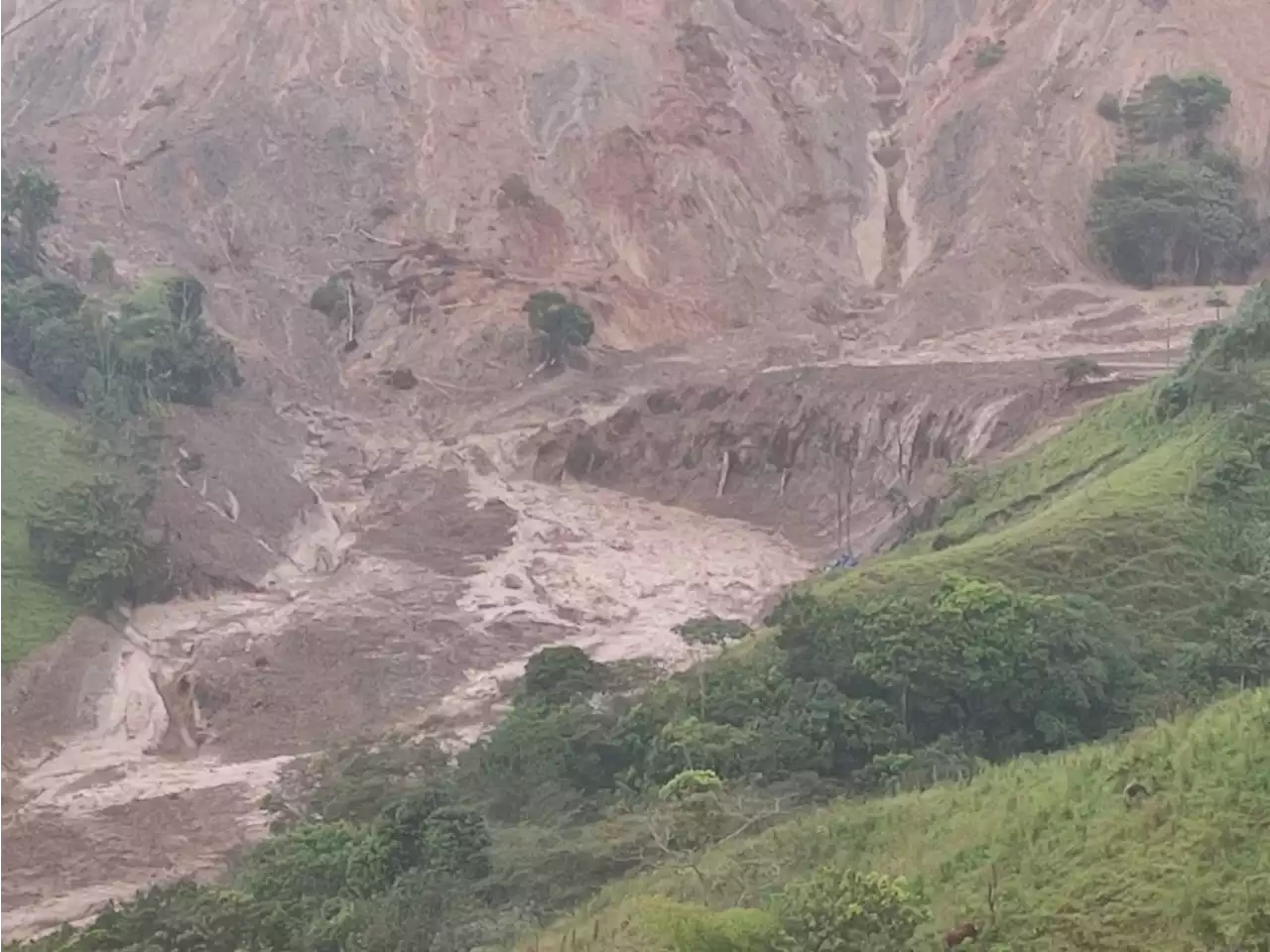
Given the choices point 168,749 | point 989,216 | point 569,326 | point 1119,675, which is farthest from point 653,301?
point 1119,675

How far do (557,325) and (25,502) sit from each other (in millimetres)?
17746

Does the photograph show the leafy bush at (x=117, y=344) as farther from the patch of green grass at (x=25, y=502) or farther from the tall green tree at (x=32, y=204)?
the tall green tree at (x=32, y=204)

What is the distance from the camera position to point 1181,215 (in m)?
47.6

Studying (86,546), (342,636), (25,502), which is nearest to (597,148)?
(25,502)

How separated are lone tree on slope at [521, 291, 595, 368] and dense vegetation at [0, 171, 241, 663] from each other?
9467 mm

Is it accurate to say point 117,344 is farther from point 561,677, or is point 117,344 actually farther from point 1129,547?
point 1129,547

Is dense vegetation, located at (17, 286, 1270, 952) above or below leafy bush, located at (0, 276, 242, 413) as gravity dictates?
below

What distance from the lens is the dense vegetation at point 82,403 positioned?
99.7ft

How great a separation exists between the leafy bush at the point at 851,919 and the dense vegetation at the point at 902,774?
0.07ft

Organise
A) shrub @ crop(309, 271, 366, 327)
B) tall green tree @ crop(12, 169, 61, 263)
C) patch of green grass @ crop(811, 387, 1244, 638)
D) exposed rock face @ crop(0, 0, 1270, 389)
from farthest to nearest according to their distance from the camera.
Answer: exposed rock face @ crop(0, 0, 1270, 389), shrub @ crop(309, 271, 366, 327), tall green tree @ crop(12, 169, 61, 263), patch of green grass @ crop(811, 387, 1244, 638)

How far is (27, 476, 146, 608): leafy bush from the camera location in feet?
98.9

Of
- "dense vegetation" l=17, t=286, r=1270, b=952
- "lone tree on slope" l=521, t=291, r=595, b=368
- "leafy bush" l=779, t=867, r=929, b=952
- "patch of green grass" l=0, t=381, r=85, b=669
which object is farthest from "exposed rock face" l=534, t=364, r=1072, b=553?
"leafy bush" l=779, t=867, r=929, b=952

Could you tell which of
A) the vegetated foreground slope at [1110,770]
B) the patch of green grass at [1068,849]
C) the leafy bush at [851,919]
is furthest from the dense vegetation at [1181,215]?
the leafy bush at [851,919]

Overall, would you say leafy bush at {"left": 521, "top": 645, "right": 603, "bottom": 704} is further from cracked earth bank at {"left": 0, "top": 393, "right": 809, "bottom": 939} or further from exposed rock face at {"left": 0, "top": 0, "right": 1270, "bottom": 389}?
exposed rock face at {"left": 0, "top": 0, "right": 1270, "bottom": 389}
